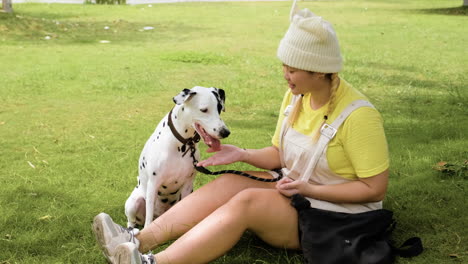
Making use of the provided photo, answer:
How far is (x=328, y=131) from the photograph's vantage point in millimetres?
3449

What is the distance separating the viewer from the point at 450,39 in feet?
47.3

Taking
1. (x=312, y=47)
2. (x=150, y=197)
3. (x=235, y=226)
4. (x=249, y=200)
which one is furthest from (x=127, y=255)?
(x=312, y=47)

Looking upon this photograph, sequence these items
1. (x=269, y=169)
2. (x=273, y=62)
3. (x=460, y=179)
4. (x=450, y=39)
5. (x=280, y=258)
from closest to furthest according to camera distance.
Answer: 1. (x=280, y=258)
2. (x=269, y=169)
3. (x=460, y=179)
4. (x=273, y=62)
5. (x=450, y=39)

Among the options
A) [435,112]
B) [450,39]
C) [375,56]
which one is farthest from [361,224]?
[450,39]

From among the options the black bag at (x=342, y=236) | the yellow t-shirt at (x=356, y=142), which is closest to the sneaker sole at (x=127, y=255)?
the black bag at (x=342, y=236)

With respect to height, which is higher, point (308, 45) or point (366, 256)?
point (308, 45)

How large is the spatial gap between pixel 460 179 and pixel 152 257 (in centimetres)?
293

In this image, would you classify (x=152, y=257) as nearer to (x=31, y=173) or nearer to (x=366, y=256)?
(x=366, y=256)

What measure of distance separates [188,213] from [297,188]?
705mm

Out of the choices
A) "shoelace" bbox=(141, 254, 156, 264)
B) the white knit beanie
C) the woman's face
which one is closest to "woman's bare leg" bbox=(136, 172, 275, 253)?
"shoelace" bbox=(141, 254, 156, 264)

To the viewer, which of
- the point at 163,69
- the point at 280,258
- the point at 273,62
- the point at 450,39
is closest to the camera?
the point at 280,258

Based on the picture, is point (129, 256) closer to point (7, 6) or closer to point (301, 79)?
point (301, 79)

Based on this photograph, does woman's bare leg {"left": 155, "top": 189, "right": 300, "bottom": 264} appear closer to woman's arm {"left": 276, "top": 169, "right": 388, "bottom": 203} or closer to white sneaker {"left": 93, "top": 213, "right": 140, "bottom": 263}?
woman's arm {"left": 276, "top": 169, "right": 388, "bottom": 203}

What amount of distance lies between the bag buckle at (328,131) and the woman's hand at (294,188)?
1.01ft
